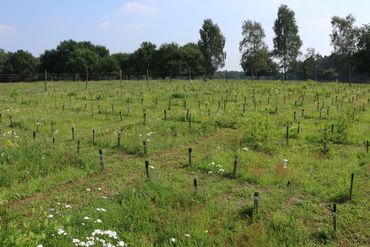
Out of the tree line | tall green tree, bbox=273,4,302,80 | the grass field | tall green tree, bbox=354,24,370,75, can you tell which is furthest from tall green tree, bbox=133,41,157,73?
the grass field

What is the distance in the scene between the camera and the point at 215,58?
217ft

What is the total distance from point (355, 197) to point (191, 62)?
60137 mm

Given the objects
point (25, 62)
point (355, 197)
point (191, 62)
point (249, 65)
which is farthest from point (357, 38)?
point (25, 62)

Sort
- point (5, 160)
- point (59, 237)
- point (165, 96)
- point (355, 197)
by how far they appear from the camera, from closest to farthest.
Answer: point (59, 237), point (355, 197), point (5, 160), point (165, 96)

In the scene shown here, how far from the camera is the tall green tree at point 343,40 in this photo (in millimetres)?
57969

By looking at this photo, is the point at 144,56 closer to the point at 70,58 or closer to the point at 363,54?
the point at 70,58

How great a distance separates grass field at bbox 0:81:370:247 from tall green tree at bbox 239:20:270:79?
46488 millimetres

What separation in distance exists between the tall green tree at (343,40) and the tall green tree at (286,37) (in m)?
5.80

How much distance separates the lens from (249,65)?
203 ft

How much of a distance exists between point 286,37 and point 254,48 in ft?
17.4

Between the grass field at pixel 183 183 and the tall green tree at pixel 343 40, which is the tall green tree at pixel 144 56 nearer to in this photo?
the tall green tree at pixel 343 40

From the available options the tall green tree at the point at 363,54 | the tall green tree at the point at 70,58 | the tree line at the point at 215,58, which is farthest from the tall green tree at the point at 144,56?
the tall green tree at the point at 363,54

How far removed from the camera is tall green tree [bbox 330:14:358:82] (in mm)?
57969

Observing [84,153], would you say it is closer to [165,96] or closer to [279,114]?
[279,114]
